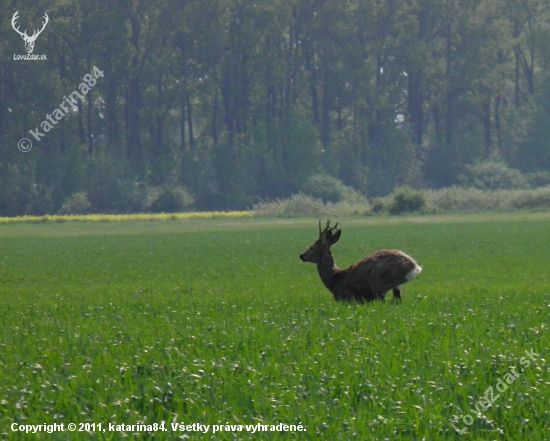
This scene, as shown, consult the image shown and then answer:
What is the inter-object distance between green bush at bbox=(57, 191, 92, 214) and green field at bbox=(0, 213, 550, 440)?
189ft

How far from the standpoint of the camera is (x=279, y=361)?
8.74 m

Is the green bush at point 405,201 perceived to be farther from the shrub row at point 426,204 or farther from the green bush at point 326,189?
the green bush at point 326,189

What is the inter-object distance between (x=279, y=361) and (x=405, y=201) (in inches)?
2231

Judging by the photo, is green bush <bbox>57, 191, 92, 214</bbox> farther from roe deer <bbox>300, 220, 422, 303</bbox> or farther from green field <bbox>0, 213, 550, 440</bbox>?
roe deer <bbox>300, 220, 422, 303</bbox>

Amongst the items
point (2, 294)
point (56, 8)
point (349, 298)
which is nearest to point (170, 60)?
point (56, 8)

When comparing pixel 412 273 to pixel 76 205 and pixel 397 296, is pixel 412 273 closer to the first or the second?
pixel 397 296

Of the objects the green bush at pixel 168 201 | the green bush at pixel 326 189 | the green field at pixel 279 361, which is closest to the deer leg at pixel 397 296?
the green field at pixel 279 361

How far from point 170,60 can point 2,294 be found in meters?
68.2

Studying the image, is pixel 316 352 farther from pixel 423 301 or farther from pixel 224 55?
pixel 224 55

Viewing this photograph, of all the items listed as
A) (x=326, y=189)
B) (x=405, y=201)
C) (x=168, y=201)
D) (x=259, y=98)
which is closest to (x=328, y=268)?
(x=405, y=201)

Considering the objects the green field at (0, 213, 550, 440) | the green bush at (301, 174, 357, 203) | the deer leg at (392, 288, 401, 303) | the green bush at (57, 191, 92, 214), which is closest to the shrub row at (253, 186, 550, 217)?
the green bush at (301, 174, 357, 203)

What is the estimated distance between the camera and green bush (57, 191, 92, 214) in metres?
75.4

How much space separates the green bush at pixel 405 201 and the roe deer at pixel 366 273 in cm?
5110

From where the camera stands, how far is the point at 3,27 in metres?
76.6
